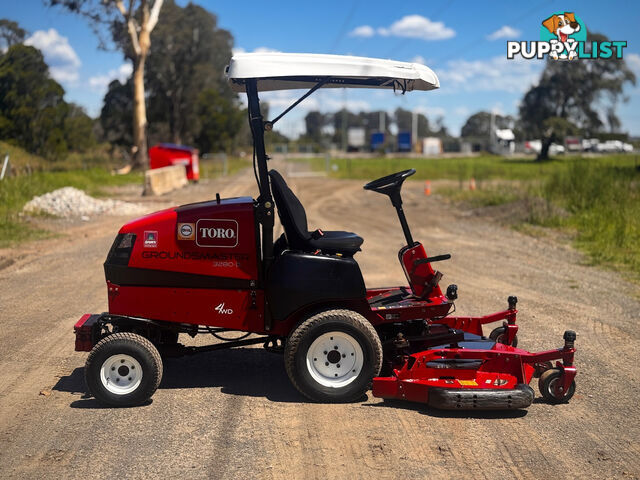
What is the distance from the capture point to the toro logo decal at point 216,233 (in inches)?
213

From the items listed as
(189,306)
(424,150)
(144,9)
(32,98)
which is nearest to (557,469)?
(189,306)

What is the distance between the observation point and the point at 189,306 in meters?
5.50

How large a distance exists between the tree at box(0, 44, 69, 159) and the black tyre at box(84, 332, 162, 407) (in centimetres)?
3965

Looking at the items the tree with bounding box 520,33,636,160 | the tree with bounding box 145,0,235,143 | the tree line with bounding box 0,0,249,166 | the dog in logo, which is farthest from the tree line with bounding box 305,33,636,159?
the tree with bounding box 145,0,235,143

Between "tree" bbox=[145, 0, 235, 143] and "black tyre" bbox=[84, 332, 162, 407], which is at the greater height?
"tree" bbox=[145, 0, 235, 143]

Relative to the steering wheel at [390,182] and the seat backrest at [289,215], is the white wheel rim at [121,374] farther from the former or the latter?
the steering wheel at [390,182]

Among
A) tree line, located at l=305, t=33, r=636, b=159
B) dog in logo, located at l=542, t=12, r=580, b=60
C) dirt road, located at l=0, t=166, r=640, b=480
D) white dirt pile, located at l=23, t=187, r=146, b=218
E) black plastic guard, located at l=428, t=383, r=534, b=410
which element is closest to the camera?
dirt road, located at l=0, t=166, r=640, b=480

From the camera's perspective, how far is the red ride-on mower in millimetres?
5293

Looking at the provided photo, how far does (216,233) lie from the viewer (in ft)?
17.7

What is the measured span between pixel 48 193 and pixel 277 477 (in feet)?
58.3

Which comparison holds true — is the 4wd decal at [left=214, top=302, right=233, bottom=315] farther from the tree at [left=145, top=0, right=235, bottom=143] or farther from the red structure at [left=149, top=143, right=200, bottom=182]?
the tree at [left=145, top=0, right=235, bottom=143]

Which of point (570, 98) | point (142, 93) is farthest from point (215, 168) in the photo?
point (570, 98)

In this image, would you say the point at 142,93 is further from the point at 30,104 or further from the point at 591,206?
the point at 591,206

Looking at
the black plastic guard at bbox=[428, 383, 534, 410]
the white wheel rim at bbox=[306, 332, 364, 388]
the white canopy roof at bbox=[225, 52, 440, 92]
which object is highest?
the white canopy roof at bbox=[225, 52, 440, 92]
